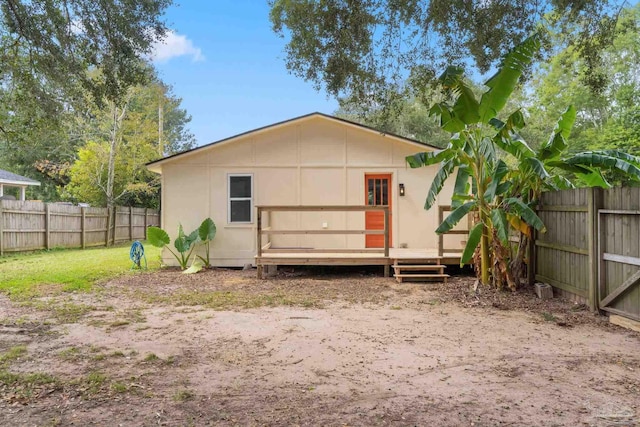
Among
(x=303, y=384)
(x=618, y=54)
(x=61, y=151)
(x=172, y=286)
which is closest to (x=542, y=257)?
(x=303, y=384)

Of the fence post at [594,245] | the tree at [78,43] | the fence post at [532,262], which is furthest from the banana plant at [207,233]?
the fence post at [594,245]

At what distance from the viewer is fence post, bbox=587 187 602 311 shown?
5898 mm

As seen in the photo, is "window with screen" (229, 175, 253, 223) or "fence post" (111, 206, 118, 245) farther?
"fence post" (111, 206, 118, 245)

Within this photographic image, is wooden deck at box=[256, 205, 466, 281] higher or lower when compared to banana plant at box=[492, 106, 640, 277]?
lower

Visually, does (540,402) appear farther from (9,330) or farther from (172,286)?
(172,286)

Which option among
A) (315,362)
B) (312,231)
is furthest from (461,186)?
(315,362)

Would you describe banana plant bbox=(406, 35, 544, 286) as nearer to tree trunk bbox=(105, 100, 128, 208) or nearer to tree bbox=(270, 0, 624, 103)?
tree bbox=(270, 0, 624, 103)

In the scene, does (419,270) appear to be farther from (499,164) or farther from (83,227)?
(83,227)

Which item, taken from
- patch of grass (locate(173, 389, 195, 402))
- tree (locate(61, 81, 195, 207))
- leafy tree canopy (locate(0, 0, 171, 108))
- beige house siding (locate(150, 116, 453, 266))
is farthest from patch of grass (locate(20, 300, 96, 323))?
tree (locate(61, 81, 195, 207))

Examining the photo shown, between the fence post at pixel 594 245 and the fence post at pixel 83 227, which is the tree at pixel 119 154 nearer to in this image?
the fence post at pixel 83 227

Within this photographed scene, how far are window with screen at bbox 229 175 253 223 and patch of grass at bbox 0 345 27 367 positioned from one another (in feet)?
22.3

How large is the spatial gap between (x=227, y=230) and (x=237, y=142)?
2274mm

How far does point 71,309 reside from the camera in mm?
6559

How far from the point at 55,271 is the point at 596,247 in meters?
11.1
